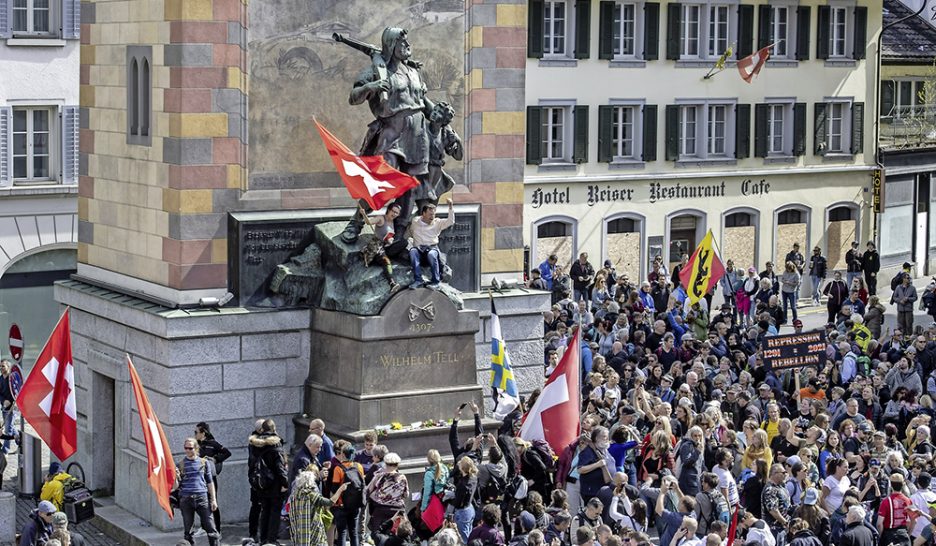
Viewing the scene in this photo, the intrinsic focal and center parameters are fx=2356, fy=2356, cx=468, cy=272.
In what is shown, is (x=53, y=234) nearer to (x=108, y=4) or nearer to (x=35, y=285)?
(x=35, y=285)

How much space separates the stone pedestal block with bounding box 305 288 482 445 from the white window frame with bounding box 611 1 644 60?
80.1 feet

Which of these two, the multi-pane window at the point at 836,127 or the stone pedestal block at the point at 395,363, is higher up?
the multi-pane window at the point at 836,127

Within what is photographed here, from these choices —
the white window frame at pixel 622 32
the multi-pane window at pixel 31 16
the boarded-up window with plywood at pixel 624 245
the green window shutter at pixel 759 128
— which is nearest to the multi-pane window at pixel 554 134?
the white window frame at pixel 622 32

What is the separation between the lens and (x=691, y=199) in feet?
194

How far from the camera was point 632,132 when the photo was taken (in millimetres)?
58188

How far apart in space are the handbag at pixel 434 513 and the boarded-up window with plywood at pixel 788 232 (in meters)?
32.1

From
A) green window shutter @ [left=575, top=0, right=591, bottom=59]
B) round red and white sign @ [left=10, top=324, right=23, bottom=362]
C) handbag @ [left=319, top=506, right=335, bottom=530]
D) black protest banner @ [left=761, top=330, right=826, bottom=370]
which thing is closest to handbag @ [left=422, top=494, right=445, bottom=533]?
handbag @ [left=319, top=506, right=335, bottom=530]

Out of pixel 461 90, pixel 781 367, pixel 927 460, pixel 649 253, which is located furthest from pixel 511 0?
pixel 649 253

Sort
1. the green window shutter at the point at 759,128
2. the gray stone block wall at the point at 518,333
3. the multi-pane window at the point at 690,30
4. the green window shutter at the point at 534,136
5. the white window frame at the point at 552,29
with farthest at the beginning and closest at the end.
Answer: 1. the green window shutter at the point at 759,128
2. the multi-pane window at the point at 690,30
3. the white window frame at the point at 552,29
4. the green window shutter at the point at 534,136
5. the gray stone block wall at the point at 518,333

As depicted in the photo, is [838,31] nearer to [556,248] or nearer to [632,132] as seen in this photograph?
[632,132]

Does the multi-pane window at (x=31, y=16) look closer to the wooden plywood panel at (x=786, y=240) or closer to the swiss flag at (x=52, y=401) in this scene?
the swiss flag at (x=52, y=401)

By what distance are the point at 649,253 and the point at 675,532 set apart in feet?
97.4

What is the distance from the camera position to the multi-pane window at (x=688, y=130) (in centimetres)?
5909

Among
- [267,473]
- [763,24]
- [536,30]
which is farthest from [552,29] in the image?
[267,473]
